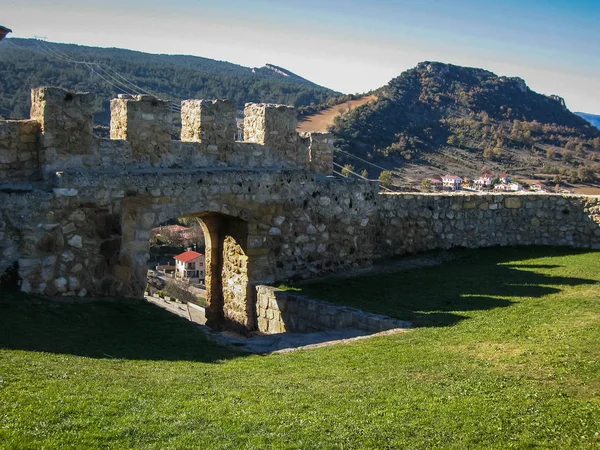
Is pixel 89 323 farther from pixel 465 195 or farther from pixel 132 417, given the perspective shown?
pixel 465 195

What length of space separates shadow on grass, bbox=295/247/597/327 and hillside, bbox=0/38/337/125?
20.9 m

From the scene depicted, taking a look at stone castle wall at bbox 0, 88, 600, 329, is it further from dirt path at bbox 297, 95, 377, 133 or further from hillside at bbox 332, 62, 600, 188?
dirt path at bbox 297, 95, 377, 133

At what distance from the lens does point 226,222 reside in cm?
1362

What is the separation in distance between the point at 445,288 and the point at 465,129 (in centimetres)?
4363

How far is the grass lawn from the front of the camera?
5.90 m

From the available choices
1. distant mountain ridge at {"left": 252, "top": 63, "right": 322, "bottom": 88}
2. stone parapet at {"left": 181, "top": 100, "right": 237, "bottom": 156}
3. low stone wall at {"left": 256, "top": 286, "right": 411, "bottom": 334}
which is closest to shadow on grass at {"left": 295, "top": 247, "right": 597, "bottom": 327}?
low stone wall at {"left": 256, "top": 286, "right": 411, "bottom": 334}

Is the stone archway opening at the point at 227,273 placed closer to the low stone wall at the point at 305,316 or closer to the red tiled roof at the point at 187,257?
the low stone wall at the point at 305,316

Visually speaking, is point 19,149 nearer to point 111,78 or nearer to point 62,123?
point 62,123

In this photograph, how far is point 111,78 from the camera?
1673 inches

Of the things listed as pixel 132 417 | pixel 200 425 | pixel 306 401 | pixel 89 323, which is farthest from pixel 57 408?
pixel 89 323

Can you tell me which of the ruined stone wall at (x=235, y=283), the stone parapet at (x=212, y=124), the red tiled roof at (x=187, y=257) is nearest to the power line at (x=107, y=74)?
the red tiled roof at (x=187, y=257)

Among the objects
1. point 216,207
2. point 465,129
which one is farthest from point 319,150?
point 465,129

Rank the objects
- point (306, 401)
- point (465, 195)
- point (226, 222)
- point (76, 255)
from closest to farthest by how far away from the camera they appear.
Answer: point (306, 401)
point (76, 255)
point (226, 222)
point (465, 195)

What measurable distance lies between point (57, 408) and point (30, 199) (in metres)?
4.82
